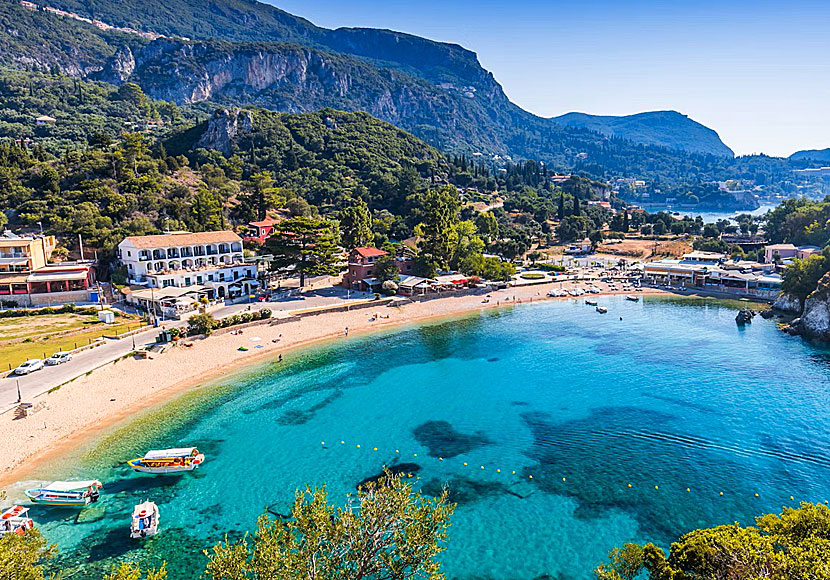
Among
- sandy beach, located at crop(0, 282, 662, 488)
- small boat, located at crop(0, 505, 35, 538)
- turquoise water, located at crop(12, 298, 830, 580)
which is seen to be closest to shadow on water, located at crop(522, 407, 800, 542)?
turquoise water, located at crop(12, 298, 830, 580)

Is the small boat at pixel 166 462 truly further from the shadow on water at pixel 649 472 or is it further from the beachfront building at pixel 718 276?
the beachfront building at pixel 718 276

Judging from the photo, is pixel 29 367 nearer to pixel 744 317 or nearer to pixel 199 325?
pixel 199 325

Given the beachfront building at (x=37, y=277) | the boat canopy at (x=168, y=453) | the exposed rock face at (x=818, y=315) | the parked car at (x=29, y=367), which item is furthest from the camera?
the beachfront building at (x=37, y=277)

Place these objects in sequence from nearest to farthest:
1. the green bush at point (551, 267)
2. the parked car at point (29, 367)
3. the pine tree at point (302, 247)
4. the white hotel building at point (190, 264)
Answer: the parked car at point (29, 367) < the white hotel building at point (190, 264) < the pine tree at point (302, 247) < the green bush at point (551, 267)

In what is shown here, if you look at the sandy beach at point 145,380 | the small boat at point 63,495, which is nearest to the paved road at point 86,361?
the sandy beach at point 145,380

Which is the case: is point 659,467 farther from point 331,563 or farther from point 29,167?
point 29,167

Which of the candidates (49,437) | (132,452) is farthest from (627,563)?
(49,437)
